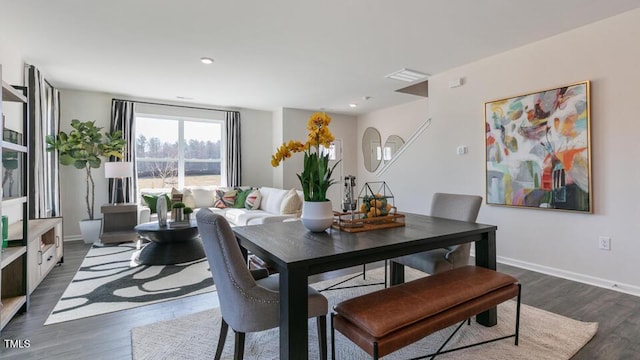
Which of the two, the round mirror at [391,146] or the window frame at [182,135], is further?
the round mirror at [391,146]

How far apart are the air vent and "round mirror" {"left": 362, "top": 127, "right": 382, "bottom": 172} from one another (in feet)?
8.52

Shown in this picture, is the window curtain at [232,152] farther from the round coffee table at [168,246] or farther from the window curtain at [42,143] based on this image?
the window curtain at [42,143]

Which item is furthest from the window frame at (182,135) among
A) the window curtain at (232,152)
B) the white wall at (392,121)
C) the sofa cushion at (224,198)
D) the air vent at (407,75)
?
the air vent at (407,75)

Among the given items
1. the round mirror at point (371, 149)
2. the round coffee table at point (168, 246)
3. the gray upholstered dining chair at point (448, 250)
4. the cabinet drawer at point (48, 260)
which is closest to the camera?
the gray upholstered dining chair at point (448, 250)

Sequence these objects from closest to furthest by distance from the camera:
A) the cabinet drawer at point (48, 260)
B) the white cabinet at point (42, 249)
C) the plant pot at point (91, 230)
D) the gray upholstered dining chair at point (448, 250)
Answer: the gray upholstered dining chair at point (448, 250), the white cabinet at point (42, 249), the cabinet drawer at point (48, 260), the plant pot at point (91, 230)

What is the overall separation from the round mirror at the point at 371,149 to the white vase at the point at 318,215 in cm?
551

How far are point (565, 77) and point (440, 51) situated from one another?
126 centimetres

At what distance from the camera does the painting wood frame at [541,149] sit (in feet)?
9.87

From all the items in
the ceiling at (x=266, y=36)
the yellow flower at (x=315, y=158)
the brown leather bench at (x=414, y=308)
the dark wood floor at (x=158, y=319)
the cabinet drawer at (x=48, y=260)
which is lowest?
the dark wood floor at (x=158, y=319)

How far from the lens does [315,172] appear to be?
183 cm

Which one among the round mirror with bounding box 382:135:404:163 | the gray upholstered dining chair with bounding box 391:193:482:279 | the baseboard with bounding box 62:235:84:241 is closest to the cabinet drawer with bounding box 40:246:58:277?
the baseboard with bounding box 62:235:84:241

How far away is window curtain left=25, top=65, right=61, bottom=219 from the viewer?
344 centimetres

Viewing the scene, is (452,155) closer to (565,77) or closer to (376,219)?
(565,77)

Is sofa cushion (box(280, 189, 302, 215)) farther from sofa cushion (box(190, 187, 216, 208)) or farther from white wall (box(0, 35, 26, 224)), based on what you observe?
white wall (box(0, 35, 26, 224))
